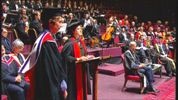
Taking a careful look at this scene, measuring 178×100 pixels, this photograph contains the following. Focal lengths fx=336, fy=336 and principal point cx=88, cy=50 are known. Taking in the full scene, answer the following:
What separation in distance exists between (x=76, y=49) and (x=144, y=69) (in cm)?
295

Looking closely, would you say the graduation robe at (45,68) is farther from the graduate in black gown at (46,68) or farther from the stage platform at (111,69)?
the stage platform at (111,69)

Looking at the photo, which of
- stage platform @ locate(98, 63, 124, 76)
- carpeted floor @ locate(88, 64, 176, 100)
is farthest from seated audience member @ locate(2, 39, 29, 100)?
stage platform @ locate(98, 63, 124, 76)

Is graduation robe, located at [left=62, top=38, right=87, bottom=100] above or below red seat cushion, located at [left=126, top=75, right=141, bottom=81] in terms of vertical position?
above

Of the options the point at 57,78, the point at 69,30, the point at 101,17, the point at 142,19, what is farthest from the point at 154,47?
the point at 142,19

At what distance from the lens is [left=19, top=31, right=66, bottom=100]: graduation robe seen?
11.0 ft

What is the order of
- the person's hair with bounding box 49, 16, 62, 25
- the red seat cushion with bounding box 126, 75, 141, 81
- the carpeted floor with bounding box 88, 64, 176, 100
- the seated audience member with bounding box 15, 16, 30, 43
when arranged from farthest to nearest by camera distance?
the seated audience member with bounding box 15, 16, 30, 43 → the red seat cushion with bounding box 126, 75, 141, 81 → the carpeted floor with bounding box 88, 64, 176, 100 → the person's hair with bounding box 49, 16, 62, 25

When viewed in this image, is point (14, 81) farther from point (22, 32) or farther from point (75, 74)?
point (22, 32)

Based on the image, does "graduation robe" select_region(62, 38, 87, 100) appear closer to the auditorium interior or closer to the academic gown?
the academic gown

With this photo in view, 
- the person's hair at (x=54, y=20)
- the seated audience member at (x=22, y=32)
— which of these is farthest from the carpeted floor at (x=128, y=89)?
the person's hair at (x=54, y=20)

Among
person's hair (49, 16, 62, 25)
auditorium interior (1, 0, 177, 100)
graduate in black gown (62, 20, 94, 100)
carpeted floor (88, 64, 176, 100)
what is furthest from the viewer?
carpeted floor (88, 64, 176, 100)

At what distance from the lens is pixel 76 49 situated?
4.49 metres

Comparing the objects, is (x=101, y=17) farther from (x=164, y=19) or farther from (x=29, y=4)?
(x=164, y=19)

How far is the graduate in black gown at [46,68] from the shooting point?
3363 millimetres

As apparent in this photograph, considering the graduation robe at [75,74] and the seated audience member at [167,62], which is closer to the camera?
the graduation robe at [75,74]
